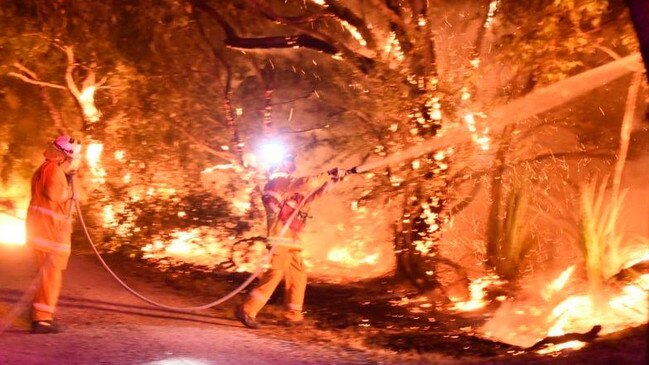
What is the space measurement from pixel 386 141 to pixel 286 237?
2.07m

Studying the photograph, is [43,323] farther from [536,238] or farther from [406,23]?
[536,238]

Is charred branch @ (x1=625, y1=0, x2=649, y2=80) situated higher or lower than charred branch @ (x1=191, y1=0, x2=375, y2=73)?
lower

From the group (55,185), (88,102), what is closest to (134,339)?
(55,185)

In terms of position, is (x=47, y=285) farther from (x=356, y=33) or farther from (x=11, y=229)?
(x=11, y=229)

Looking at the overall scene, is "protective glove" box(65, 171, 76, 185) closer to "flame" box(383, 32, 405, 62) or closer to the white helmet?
the white helmet

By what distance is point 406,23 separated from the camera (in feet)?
28.2

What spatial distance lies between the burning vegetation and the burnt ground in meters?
0.11

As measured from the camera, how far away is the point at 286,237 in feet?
24.5

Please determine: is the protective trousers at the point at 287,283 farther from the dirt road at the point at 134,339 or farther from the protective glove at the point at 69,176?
the protective glove at the point at 69,176

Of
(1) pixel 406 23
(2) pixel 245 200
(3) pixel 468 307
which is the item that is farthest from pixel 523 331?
(2) pixel 245 200

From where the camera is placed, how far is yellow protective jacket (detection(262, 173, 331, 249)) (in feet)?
24.4

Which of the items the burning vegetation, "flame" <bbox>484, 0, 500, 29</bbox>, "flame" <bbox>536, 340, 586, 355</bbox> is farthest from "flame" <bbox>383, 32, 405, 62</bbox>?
"flame" <bbox>536, 340, 586, 355</bbox>

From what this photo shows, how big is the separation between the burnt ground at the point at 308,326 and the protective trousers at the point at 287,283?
218 mm

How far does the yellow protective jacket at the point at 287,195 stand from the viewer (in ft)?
24.4
